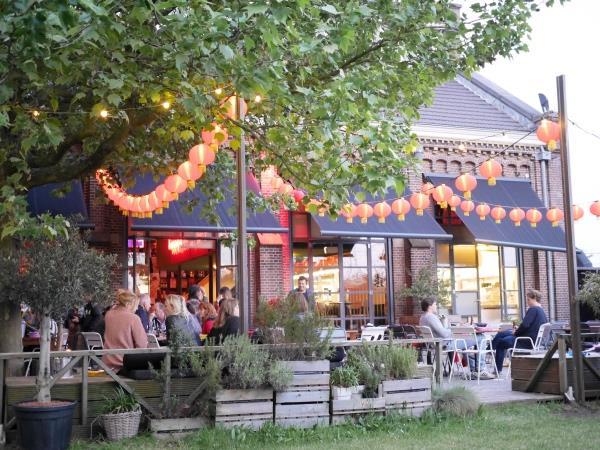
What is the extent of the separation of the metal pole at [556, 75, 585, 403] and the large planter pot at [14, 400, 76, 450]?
644 cm

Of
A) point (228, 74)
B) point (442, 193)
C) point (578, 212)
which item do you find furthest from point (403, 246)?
point (228, 74)

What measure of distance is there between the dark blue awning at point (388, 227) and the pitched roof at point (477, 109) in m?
3.53

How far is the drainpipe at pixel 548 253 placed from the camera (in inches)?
813

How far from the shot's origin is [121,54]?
719 cm

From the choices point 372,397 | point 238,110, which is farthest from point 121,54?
point 372,397

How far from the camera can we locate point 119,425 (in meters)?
7.62

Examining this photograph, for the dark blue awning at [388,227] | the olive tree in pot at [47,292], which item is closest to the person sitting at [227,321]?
the olive tree in pot at [47,292]

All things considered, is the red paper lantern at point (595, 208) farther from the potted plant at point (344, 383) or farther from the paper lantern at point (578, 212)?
the potted plant at point (344, 383)

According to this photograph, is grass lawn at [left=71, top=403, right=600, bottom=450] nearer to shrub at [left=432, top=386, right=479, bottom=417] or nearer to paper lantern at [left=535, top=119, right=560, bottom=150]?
shrub at [left=432, top=386, right=479, bottom=417]

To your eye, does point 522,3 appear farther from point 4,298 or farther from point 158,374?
point 4,298

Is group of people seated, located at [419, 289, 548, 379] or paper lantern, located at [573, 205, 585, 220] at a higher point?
paper lantern, located at [573, 205, 585, 220]

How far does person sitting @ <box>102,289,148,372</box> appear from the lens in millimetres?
8609

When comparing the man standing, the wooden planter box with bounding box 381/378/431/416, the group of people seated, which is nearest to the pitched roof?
the group of people seated

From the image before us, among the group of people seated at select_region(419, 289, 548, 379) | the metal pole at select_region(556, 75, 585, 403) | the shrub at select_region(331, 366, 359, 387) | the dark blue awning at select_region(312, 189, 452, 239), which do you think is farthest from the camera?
the dark blue awning at select_region(312, 189, 452, 239)
